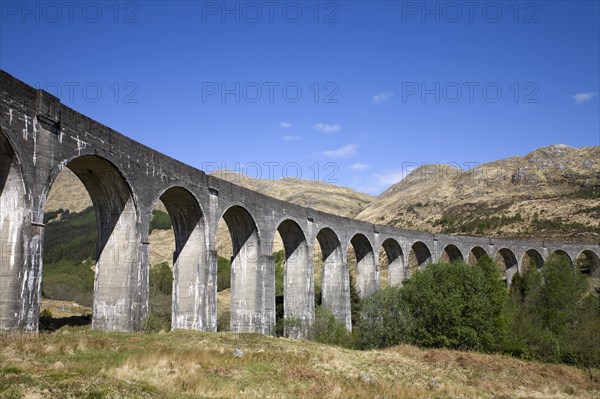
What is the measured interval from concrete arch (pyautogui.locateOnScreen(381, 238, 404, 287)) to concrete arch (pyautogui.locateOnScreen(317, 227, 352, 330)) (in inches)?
317

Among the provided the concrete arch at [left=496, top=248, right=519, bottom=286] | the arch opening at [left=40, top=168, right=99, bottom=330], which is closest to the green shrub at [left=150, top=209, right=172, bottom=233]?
the arch opening at [left=40, top=168, right=99, bottom=330]

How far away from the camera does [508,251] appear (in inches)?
2253

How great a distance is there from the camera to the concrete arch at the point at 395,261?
4372 centimetres

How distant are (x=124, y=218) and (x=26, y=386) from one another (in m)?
11.4

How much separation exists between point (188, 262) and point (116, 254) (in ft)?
15.4

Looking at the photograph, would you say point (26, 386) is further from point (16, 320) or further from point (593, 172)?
point (593, 172)

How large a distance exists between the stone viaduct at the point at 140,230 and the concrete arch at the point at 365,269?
→ 9 centimetres

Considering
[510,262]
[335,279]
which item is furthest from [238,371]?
[510,262]

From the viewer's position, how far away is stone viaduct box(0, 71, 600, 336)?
14875 millimetres

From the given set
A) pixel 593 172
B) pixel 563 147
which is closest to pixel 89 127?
pixel 593 172

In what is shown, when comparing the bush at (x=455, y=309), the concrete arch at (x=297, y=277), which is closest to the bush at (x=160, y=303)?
the concrete arch at (x=297, y=277)

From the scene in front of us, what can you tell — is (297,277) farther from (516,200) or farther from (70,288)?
(516,200)

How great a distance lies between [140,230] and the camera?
66.2ft

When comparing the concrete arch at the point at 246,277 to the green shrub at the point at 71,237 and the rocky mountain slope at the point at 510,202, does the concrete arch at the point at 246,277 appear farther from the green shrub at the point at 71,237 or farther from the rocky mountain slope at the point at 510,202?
the rocky mountain slope at the point at 510,202
